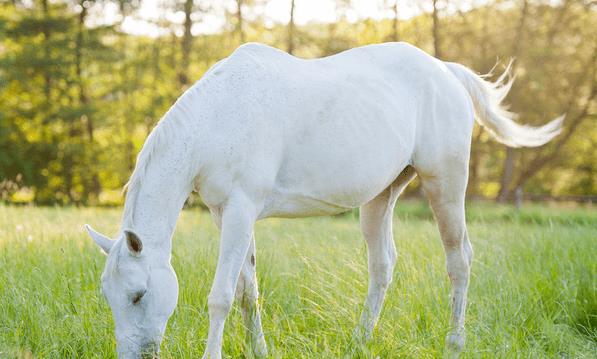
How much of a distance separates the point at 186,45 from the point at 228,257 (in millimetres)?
18538

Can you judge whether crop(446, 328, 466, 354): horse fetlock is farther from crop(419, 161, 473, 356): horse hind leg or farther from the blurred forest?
the blurred forest

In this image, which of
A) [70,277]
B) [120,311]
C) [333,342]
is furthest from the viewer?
[70,277]

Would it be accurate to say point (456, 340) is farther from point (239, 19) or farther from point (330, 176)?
point (239, 19)

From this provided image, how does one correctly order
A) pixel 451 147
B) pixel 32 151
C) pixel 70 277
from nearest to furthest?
pixel 451 147 < pixel 70 277 < pixel 32 151

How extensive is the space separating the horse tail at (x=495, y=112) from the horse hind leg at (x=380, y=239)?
0.85 metres

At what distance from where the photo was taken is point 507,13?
19953mm

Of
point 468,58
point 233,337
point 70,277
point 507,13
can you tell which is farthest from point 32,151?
point 233,337

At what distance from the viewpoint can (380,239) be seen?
160 inches

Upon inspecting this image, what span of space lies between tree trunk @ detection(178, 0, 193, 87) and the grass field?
15.4 metres

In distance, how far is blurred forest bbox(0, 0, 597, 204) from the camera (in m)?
19.0

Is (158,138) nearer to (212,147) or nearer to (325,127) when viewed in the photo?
(212,147)

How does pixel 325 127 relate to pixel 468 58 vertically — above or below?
above

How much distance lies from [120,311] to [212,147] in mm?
875

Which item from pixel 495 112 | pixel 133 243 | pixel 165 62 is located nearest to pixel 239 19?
pixel 165 62
